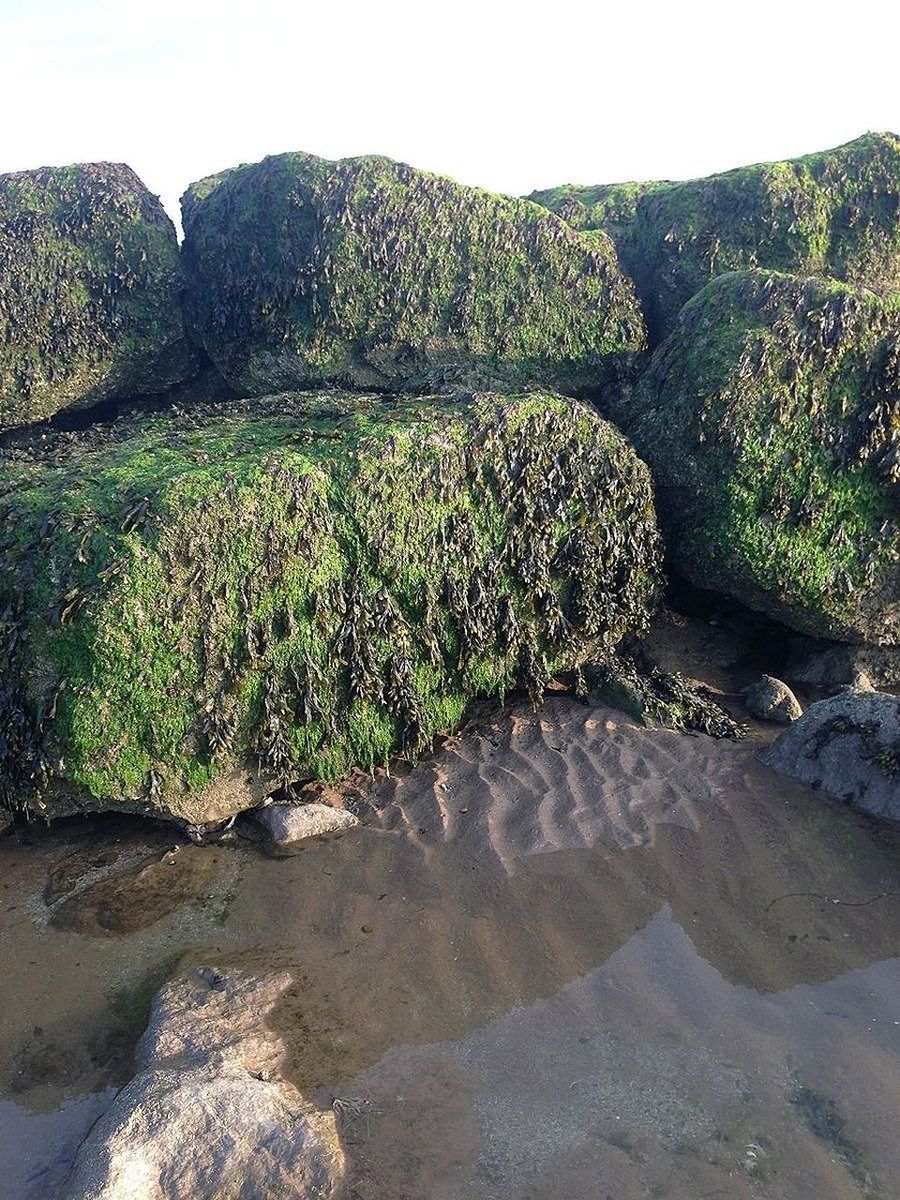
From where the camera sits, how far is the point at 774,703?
6.38 metres

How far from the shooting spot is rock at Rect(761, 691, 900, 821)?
5.39 m

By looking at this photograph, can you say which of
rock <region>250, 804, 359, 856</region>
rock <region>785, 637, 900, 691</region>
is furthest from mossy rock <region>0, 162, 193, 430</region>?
rock <region>785, 637, 900, 691</region>

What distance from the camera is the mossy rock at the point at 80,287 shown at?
8617 mm

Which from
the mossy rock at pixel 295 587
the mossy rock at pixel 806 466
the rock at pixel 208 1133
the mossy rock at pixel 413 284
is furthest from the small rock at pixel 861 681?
the rock at pixel 208 1133

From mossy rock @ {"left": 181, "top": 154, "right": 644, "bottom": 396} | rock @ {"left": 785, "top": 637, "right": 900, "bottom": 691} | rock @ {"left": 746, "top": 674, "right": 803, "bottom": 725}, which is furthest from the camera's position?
mossy rock @ {"left": 181, "top": 154, "right": 644, "bottom": 396}

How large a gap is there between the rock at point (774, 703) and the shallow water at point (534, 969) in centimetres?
55

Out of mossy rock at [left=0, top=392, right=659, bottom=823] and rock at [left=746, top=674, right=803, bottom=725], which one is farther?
rock at [left=746, top=674, right=803, bottom=725]

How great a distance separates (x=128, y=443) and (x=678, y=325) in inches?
191

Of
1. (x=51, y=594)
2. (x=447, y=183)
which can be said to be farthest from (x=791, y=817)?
(x=447, y=183)

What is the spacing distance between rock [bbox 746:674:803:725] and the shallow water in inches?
21.5

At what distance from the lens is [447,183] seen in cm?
842

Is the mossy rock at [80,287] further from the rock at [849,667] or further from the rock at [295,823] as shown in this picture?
the rock at [849,667]

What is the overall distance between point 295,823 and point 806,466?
4.73 meters

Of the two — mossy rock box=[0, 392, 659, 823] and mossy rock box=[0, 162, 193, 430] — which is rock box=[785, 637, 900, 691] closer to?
mossy rock box=[0, 392, 659, 823]
